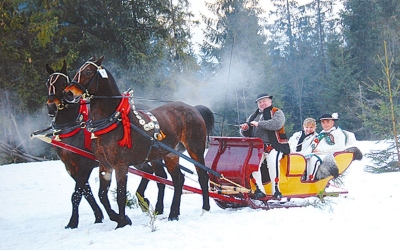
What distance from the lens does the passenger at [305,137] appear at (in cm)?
754

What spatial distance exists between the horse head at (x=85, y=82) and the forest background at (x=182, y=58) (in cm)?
89

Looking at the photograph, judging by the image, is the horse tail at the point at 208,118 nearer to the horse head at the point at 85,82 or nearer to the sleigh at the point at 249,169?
the sleigh at the point at 249,169

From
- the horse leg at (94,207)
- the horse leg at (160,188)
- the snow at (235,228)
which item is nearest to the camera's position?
the snow at (235,228)

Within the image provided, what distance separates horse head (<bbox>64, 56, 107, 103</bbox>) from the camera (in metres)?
4.66

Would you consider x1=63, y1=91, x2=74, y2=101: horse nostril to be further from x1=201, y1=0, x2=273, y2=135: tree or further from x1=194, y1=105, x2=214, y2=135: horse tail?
x1=201, y1=0, x2=273, y2=135: tree

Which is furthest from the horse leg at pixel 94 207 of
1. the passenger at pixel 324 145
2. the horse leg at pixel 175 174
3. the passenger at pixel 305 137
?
the passenger at pixel 305 137

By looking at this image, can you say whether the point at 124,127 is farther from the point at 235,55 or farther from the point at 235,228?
the point at 235,55

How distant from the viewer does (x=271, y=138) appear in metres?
6.08

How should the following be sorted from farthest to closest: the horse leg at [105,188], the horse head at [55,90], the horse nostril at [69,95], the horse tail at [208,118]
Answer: the horse tail at [208,118], the horse leg at [105,188], the horse head at [55,90], the horse nostril at [69,95]

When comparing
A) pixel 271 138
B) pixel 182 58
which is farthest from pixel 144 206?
pixel 182 58

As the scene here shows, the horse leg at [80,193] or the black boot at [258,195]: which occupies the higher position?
the horse leg at [80,193]

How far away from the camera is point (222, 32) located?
77.2 ft

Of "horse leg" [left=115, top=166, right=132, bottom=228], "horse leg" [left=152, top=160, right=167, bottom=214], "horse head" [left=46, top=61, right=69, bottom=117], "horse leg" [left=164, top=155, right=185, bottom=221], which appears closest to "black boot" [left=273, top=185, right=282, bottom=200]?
"horse leg" [left=164, top=155, right=185, bottom=221]

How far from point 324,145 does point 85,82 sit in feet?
13.9
